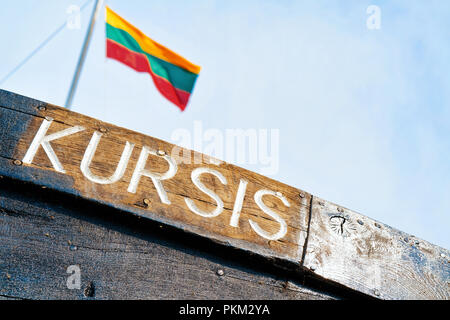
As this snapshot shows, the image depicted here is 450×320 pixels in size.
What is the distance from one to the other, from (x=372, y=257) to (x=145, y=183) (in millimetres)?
1065

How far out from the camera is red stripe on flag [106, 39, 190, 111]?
223 inches

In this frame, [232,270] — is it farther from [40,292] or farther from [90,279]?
[40,292]

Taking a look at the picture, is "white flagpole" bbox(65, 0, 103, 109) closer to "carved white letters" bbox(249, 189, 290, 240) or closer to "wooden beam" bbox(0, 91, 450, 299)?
"wooden beam" bbox(0, 91, 450, 299)

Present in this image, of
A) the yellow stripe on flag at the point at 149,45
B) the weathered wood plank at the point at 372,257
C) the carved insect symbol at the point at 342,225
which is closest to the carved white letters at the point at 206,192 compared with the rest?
the weathered wood plank at the point at 372,257

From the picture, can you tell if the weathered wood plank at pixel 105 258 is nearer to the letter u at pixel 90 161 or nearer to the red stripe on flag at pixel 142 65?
the letter u at pixel 90 161

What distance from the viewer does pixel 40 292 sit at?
1617 millimetres

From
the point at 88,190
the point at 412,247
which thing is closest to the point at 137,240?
the point at 88,190

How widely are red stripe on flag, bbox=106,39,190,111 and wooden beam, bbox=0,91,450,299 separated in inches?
151

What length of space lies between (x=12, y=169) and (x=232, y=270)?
37.5 inches

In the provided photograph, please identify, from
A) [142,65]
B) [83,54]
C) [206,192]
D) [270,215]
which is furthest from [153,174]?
[83,54]

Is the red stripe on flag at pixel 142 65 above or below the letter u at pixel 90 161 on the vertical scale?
above

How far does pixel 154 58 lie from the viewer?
5.78 meters

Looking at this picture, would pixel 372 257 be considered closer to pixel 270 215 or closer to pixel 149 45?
pixel 270 215

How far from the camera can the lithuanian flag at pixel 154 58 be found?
5711 millimetres
